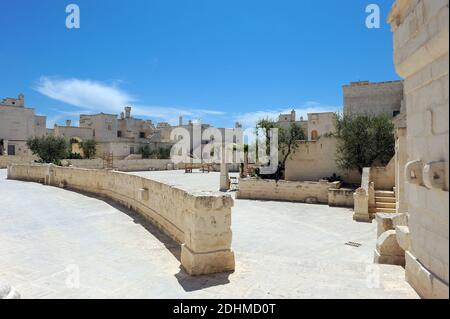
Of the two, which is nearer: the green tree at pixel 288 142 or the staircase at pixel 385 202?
the staircase at pixel 385 202

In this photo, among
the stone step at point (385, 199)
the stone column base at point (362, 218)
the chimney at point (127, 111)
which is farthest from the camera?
the chimney at point (127, 111)

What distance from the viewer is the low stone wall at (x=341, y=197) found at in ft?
44.3

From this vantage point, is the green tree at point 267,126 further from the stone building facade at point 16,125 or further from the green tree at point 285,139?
the stone building facade at point 16,125

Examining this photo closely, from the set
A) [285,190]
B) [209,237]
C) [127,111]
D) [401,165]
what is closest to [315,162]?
[285,190]

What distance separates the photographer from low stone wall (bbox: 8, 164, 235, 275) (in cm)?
485

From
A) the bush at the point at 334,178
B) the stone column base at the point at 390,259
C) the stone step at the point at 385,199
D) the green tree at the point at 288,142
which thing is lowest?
the stone column base at the point at 390,259

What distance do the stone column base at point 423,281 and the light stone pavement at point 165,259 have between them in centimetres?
13

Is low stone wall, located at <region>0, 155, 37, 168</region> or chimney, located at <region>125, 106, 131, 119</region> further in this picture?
chimney, located at <region>125, 106, 131, 119</region>

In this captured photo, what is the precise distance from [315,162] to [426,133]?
49.6 ft

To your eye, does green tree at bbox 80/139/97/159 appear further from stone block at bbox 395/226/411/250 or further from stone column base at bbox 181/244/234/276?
stone block at bbox 395/226/411/250

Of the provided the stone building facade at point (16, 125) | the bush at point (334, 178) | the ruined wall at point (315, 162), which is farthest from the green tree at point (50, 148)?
the bush at point (334, 178)

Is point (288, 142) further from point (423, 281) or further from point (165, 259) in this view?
point (423, 281)

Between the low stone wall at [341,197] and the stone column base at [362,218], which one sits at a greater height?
the low stone wall at [341,197]

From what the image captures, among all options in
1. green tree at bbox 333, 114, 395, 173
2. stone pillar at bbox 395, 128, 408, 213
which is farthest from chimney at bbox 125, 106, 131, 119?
stone pillar at bbox 395, 128, 408, 213
